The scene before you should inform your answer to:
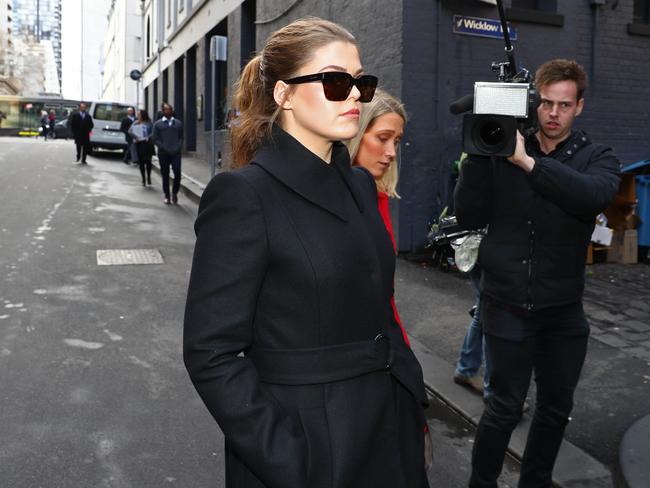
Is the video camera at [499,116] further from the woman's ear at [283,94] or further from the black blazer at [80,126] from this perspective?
the black blazer at [80,126]

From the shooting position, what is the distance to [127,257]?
919 centimetres

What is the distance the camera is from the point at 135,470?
3.69m

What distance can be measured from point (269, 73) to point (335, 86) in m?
0.21

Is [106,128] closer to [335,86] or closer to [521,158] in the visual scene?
[521,158]

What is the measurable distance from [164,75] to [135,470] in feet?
106

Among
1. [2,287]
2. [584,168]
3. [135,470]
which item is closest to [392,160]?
[584,168]

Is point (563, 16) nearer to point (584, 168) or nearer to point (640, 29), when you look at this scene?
point (640, 29)

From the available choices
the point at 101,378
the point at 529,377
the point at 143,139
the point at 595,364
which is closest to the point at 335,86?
the point at 529,377

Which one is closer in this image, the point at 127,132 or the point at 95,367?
the point at 95,367

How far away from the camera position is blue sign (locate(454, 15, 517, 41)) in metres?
9.24

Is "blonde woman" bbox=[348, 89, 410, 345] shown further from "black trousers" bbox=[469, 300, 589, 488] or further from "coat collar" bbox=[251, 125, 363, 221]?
"coat collar" bbox=[251, 125, 363, 221]

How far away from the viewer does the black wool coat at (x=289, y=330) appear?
1.66m

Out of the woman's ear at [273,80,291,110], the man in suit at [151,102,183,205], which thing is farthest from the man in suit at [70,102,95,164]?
the woman's ear at [273,80,291,110]

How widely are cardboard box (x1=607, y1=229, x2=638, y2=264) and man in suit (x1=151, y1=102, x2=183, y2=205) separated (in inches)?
334
